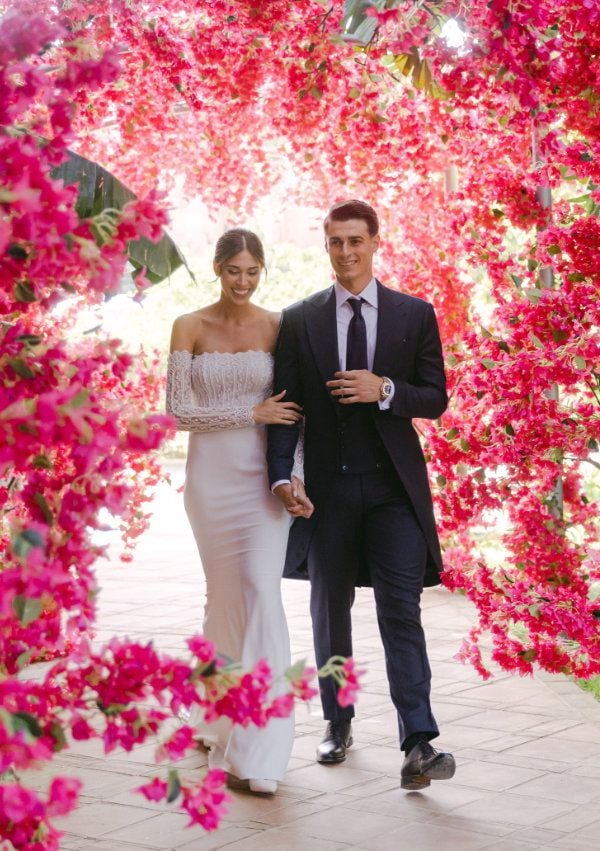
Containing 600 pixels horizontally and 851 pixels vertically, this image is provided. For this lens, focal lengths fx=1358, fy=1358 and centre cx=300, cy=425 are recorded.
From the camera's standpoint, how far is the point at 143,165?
33.1 ft

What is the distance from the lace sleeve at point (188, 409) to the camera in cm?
578

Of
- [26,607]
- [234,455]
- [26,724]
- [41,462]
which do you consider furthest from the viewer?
[234,455]

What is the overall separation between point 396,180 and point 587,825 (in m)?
5.33

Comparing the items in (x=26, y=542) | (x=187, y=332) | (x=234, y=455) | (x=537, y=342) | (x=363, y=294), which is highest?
(x=363, y=294)

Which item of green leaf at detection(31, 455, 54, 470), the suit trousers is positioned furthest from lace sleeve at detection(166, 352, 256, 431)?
green leaf at detection(31, 455, 54, 470)

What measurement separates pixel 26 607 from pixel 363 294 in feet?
12.0

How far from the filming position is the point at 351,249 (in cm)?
552

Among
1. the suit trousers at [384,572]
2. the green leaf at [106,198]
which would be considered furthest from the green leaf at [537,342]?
the green leaf at [106,198]

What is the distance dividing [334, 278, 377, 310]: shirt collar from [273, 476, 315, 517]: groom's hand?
31.0 inches

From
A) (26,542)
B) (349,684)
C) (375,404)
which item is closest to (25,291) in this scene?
(26,542)

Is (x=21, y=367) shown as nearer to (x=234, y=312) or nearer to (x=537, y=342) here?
(x=537, y=342)

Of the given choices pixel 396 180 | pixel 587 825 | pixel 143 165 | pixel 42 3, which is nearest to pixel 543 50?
pixel 42 3

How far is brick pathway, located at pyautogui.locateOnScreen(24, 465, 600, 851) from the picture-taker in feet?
15.3

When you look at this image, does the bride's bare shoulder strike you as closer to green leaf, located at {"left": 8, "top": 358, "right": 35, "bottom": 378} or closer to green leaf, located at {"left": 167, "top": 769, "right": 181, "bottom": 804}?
green leaf, located at {"left": 8, "top": 358, "right": 35, "bottom": 378}
